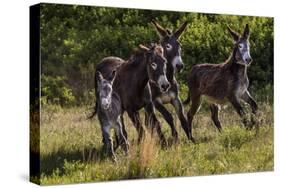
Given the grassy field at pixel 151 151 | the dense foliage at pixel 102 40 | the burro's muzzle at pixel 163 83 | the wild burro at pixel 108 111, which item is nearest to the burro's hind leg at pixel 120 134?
the wild burro at pixel 108 111

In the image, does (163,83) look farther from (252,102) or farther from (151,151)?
(252,102)

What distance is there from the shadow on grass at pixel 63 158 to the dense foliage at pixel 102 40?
0.66m

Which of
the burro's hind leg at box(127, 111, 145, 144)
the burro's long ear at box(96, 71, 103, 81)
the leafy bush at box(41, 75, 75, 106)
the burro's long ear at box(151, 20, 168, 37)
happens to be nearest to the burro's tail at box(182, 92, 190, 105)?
the burro's hind leg at box(127, 111, 145, 144)

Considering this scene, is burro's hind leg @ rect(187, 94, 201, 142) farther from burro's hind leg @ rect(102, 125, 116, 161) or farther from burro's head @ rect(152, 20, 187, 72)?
burro's hind leg @ rect(102, 125, 116, 161)

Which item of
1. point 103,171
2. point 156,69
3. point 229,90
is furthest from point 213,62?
point 103,171

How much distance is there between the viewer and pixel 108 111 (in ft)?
36.4

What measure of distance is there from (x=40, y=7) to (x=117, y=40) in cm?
124

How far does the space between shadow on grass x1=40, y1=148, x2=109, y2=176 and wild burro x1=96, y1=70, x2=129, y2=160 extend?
161 mm

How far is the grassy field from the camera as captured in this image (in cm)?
1079

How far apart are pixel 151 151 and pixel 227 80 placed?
175 centimetres

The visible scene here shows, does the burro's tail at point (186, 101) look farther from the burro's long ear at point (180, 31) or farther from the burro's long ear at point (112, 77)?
the burro's long ear at point (112, 77)

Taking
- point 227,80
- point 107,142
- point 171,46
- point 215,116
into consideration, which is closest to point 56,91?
point 107,142

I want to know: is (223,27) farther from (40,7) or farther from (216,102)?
(40,7)

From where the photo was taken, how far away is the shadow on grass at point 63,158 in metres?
10.7
